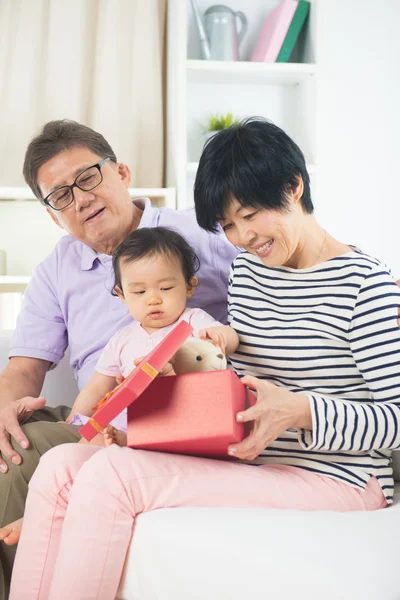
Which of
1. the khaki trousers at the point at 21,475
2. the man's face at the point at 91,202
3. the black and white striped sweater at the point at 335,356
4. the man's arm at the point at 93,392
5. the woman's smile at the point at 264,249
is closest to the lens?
the black and white striped sweater at the point at 335,356

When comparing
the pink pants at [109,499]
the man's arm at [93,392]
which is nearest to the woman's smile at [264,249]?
the pink pants at [109,499]

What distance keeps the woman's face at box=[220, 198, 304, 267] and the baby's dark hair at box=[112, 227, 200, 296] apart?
0.78 ft

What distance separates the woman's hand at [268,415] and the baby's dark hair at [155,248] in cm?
44

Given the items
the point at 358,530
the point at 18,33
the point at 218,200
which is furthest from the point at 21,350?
the point at 18,33

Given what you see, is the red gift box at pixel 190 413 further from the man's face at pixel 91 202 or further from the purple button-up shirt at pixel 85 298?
the man's face at pixel 91 202

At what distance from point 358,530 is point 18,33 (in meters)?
2.77

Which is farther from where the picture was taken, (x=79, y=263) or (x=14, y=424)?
(x=79, y=263)

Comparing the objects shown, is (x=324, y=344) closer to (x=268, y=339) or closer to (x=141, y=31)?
(x=268, y=339)

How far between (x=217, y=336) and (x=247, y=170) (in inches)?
12.0

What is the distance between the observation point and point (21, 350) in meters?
1.82

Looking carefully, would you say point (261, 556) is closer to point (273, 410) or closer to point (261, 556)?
point (261, 556)

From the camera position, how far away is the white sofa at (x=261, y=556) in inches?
36.2

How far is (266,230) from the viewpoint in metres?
1.27

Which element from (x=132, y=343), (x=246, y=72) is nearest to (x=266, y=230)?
(x=132, y=343)
